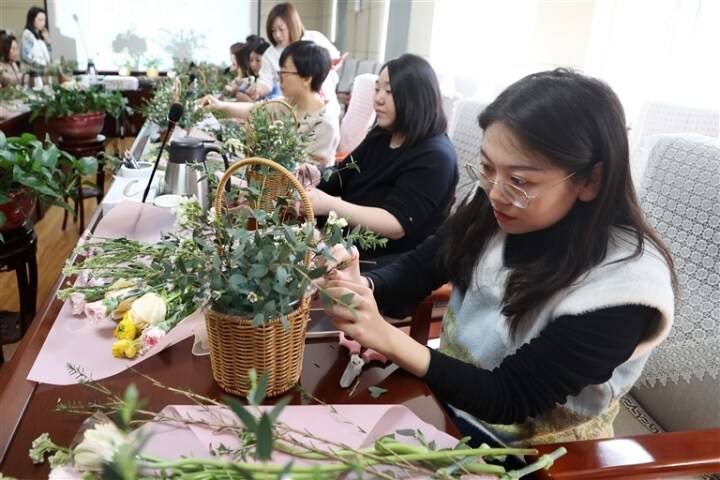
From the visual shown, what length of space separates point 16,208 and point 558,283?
1.26m

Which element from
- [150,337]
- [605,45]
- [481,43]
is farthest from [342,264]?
[481,43]

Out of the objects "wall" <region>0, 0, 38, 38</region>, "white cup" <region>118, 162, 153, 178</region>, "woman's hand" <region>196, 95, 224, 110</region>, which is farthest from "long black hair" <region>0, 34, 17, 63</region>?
"white cup" <region>118, 162, 153, 178</region>

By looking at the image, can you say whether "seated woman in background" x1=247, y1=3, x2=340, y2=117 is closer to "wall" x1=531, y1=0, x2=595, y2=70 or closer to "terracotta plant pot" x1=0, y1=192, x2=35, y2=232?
"wall" x1=531, y1=0, x2=595, y2=70

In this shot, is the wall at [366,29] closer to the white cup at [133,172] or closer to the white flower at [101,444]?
the white cup at [133,172]

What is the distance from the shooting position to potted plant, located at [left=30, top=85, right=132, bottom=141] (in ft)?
8.23

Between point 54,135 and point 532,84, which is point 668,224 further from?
point 54,135

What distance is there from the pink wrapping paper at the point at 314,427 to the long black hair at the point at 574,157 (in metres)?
0.32

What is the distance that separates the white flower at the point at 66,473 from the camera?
0.49 meters

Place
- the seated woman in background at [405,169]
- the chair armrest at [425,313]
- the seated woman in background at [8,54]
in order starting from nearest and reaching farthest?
the chair armrest at [425,313] → the seated woman in background at [405,169] → the seated woman in background at [8,54]

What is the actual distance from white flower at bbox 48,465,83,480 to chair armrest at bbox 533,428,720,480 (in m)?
0.55

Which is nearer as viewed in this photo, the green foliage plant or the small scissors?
the small scissors

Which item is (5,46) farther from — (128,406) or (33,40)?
(128,406)

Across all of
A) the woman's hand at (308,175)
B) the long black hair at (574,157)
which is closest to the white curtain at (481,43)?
the woman's hand at (308,175)

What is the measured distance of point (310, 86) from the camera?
8.26 feet
